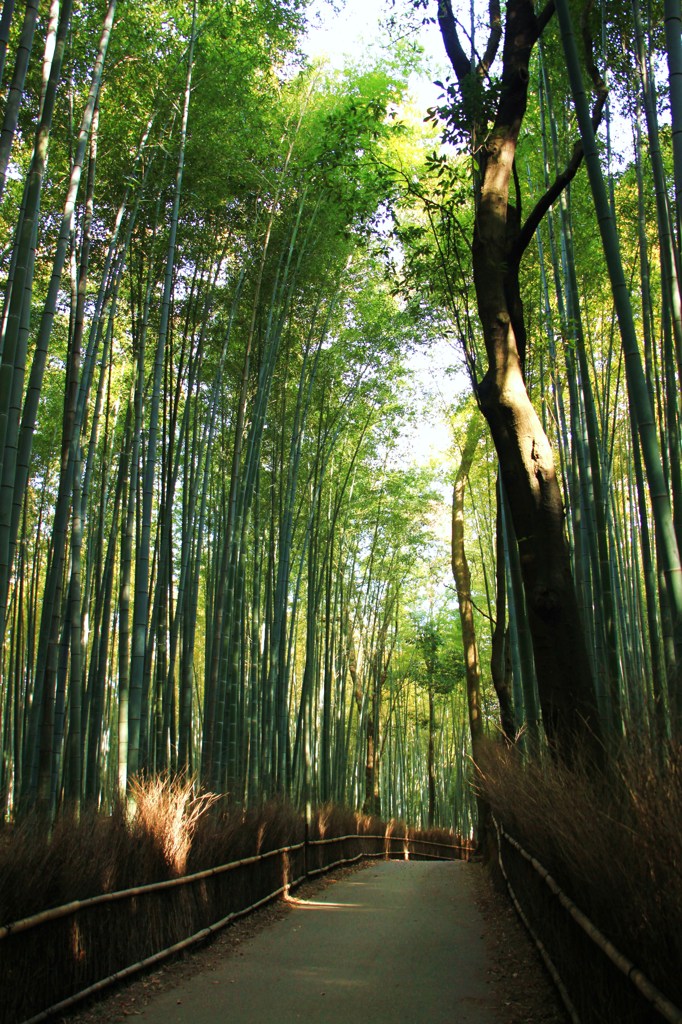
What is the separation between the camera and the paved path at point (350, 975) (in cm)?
274

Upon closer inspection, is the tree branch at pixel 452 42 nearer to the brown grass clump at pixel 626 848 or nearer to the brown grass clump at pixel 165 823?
the brown grass clump at pixel 626 848

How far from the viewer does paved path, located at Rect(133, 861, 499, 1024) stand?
8.98 feet

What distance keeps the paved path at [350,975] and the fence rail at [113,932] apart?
0.67ft

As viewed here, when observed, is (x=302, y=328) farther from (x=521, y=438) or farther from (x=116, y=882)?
(x=116, y=882)

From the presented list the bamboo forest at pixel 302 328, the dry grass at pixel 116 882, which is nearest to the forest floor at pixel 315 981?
the dry grass at pixel 116 882

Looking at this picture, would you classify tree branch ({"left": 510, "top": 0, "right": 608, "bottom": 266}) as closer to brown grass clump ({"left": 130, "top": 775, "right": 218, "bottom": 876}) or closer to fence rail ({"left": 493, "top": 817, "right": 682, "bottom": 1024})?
fence rail ({"left": 493, "top": 817, "right": 682, "bottom": 1024})

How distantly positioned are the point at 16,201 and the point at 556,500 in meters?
5.25

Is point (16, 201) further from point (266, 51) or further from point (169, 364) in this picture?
point (266, 51)

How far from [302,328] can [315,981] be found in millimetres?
6396

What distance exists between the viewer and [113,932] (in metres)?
2.97

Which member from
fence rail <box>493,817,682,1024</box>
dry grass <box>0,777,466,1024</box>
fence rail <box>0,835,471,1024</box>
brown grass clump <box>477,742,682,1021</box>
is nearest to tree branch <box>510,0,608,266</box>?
brown grass clump <box>477,742,682,1021</box>

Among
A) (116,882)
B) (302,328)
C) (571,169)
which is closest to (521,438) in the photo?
(571,169)

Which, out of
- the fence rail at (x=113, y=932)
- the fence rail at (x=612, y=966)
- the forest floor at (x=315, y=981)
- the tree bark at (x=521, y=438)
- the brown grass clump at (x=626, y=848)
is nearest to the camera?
the fence rail at (x=612, y=966)

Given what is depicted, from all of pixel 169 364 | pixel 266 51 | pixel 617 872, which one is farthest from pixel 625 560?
pixel 617 872
